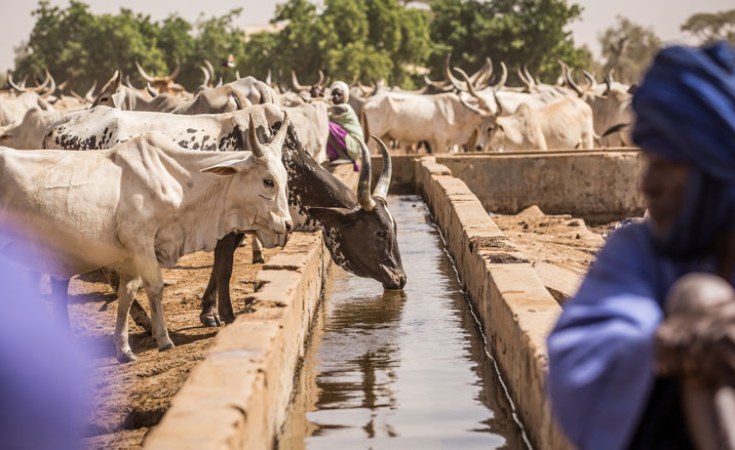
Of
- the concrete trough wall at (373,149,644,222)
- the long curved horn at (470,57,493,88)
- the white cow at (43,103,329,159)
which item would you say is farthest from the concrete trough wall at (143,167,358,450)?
the long curved horn at (470,57,493,88)

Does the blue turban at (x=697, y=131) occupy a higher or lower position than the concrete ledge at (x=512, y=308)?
higher

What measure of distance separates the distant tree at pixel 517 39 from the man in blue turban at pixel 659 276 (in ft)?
147

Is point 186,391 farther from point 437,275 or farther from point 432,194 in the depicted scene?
point 432,194

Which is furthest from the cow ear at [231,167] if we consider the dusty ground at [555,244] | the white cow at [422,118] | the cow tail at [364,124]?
the cow tail at [364,124]

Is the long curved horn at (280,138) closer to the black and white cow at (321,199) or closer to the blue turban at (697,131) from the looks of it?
the black and white cow at (321,199)

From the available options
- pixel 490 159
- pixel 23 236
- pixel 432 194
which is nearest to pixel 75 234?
pixel 23 236

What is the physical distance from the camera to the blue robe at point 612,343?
6.75 feet

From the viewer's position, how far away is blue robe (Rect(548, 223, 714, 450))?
81.0 inches

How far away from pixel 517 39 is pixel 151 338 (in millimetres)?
40096

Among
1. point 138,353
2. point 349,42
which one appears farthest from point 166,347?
point 349,42

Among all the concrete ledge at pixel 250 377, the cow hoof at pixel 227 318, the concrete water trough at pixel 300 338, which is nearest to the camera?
the concrete ledge at pixel 250 377

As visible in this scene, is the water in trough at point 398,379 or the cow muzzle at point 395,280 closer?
the water in trough at point 398,379

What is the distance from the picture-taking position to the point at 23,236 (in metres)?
7.38

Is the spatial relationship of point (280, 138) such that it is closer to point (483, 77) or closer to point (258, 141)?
point (258, 141)
